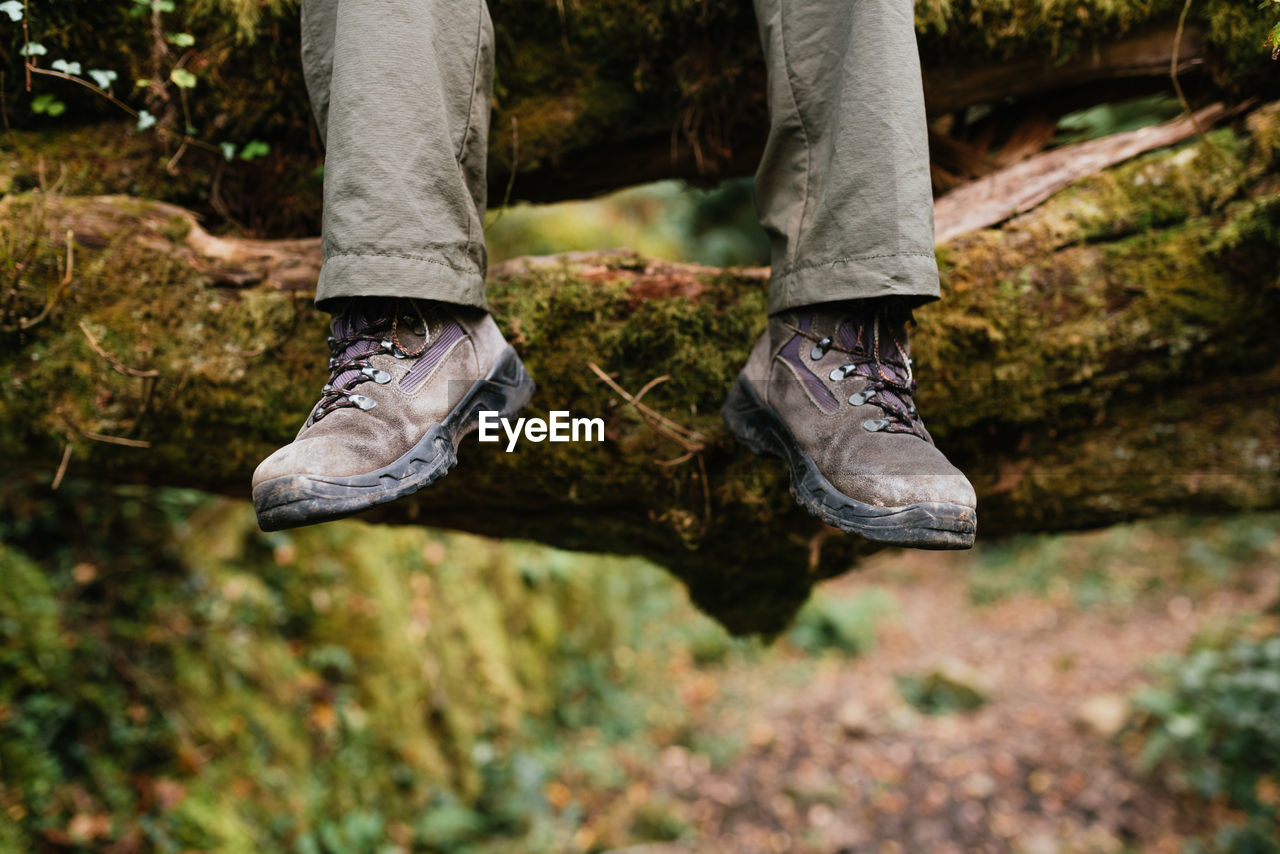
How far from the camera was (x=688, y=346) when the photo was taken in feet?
6.77

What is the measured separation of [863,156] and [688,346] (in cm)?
74

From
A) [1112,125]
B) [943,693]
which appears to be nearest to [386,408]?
[1112,125]

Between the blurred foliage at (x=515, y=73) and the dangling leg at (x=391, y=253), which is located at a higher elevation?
the blurred foliage at (x=515, y=73)

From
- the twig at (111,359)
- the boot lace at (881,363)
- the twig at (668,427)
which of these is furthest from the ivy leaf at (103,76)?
the boot lace at (881,363)

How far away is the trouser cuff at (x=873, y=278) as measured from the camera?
1448 millimetres

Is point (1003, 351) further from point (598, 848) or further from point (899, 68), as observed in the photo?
point (598, 848)

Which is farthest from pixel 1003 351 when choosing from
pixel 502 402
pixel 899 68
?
pixel 502 402

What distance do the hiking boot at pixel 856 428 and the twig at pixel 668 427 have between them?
281 millimetres

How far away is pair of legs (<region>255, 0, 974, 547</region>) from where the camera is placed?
1417mm

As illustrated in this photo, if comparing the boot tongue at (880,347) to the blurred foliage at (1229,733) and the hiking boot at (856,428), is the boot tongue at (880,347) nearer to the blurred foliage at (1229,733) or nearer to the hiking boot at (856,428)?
the hiking boot at (856,428)

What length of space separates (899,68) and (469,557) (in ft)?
14.6

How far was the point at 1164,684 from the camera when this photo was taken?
18.5 feet

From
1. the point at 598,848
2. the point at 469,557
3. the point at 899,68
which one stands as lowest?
the point at 598,848

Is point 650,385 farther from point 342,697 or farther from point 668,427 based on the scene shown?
point 342,697
